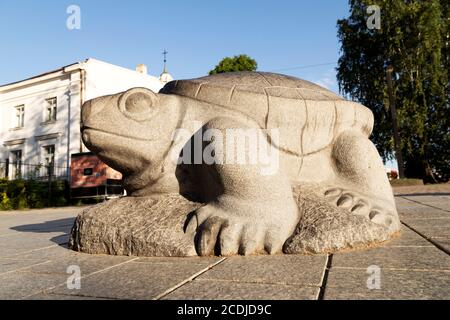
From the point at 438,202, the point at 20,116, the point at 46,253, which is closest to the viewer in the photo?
the point at 46,253

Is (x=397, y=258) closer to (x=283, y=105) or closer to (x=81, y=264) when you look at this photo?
(x=283, y=105)

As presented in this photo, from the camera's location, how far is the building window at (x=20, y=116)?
1922cm

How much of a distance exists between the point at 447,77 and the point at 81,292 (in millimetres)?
18809

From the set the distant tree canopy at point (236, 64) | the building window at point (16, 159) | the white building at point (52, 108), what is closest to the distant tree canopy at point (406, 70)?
the distant tree canopy at point (236, 64)

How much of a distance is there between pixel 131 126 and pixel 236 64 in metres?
21.2

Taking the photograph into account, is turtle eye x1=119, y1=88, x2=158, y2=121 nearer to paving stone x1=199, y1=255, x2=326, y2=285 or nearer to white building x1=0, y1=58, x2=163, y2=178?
paving stone x1=199, y1=255, x2=326, y2=285

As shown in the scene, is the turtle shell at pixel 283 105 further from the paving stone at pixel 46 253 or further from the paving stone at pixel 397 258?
the paving stone at pixel 46 253

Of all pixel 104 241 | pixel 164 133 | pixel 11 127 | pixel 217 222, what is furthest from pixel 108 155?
pixel 11 127

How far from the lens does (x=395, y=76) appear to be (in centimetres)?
1647

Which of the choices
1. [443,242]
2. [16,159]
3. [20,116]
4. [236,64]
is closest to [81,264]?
[443,242]

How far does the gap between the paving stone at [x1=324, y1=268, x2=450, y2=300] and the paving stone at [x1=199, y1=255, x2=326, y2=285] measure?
106mm

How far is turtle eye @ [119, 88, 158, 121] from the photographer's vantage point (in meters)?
2.60

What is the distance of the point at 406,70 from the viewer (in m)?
16.0
